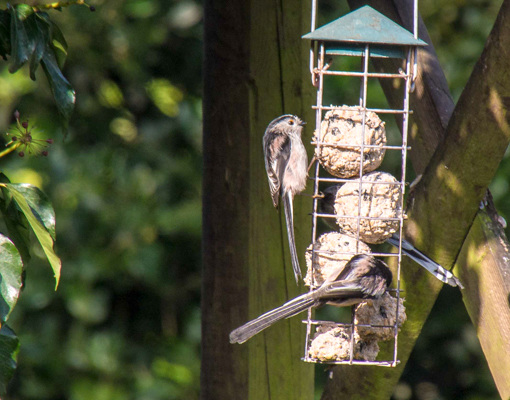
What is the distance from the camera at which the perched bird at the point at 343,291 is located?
6.00ft

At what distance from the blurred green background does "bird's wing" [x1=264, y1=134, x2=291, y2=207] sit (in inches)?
68.2

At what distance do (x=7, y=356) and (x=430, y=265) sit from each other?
1000 millimetres

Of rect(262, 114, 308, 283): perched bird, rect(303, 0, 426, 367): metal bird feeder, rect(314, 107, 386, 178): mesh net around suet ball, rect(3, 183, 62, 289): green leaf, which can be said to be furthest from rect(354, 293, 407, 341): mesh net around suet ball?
rect(3, 183, 62, 289): green leaf

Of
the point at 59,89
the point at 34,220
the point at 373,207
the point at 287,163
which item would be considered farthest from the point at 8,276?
the point at 287,163

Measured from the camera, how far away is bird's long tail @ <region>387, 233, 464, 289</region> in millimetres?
1863

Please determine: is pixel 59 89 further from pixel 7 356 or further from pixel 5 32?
pixel 7 356

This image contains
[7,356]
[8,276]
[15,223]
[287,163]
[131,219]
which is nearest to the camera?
[8,276]

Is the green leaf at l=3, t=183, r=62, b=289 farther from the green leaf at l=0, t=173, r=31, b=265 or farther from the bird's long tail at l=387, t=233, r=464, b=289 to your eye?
the bird's long tail at l=387, t=233, r=464, b=289

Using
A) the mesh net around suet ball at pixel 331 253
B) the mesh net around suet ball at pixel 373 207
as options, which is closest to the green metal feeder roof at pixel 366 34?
the mesh net around suet ball at pixel 373 207

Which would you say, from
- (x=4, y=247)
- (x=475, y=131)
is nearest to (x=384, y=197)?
(x=475, y=131)

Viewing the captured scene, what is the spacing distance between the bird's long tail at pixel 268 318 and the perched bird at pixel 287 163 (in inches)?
6.7

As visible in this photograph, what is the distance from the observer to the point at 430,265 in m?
1.88

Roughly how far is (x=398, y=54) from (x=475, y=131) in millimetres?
286

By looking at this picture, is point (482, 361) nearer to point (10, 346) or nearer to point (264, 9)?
point (264, 9)
